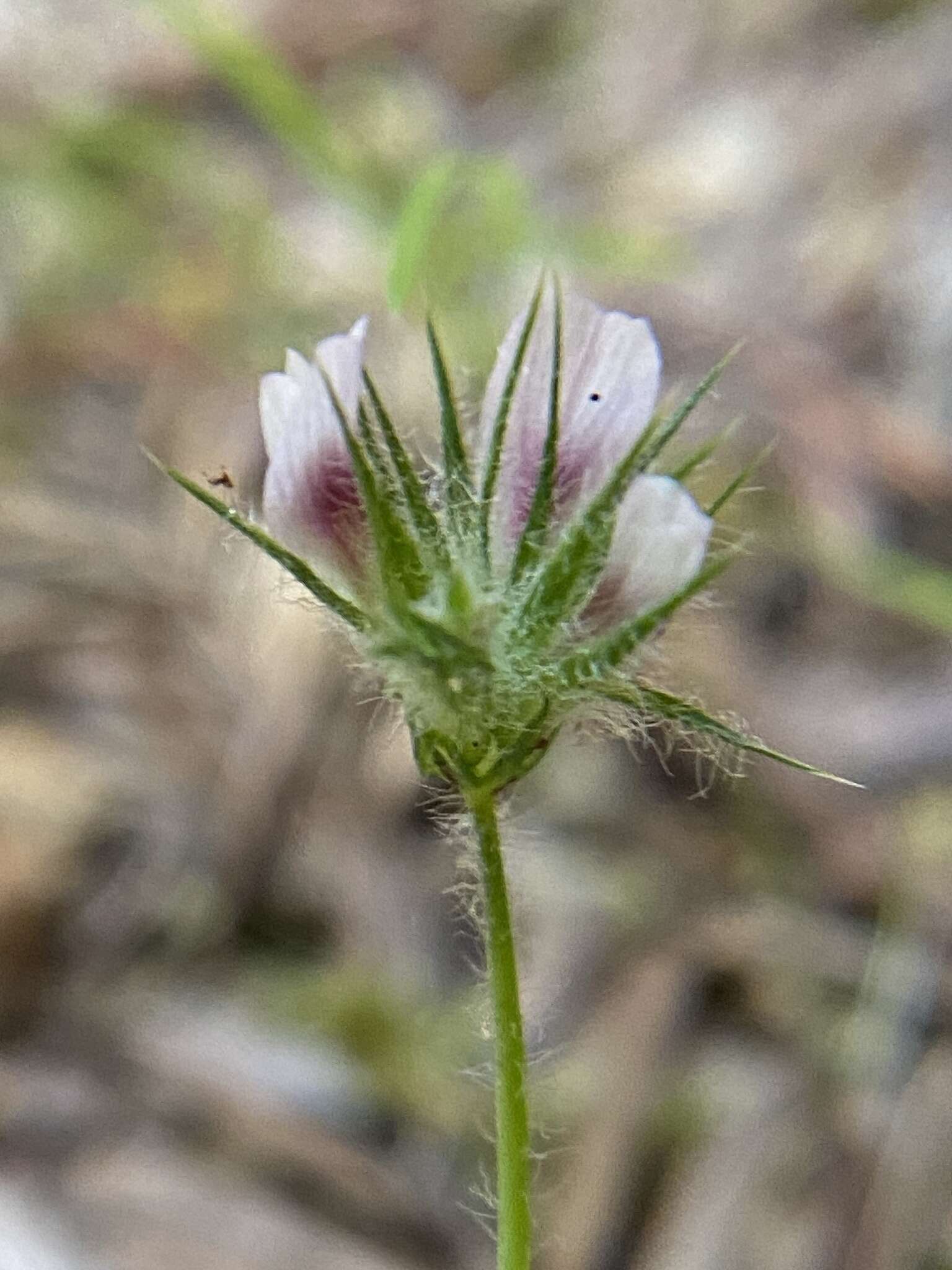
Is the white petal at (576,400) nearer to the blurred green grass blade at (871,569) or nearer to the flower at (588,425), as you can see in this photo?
the flower at (588,425)

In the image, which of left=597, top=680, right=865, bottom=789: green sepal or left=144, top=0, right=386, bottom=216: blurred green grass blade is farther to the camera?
left=144, top=0, right=386, bottom=216: blurred green grass blade

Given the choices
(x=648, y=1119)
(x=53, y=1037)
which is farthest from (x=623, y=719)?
(x=53, y=1037)

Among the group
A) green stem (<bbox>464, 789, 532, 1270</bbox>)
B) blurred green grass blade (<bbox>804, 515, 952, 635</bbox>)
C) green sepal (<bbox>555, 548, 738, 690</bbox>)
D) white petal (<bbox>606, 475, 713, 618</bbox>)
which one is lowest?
green stem (<bbox>464, 789, 532, 1270</bbox>)

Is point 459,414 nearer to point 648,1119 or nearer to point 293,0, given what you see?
point 648,1119

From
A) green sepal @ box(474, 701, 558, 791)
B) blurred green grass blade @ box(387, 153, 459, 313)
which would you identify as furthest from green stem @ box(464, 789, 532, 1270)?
blurred green grass blade @ box(387, 153, 459, 313)

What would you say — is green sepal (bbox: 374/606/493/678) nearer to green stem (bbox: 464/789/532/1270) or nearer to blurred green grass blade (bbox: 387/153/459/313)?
green stem (bbox: 464/789/532/1270)

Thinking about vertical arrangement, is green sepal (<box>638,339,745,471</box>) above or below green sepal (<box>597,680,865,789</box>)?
above
